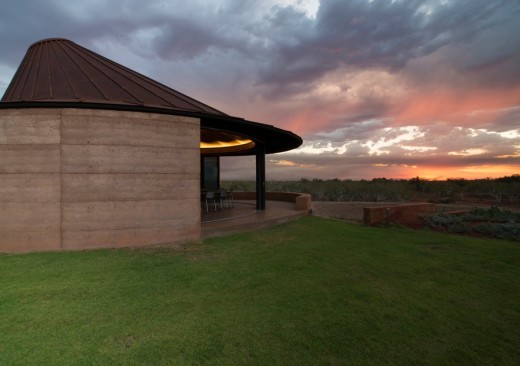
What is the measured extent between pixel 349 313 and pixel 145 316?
252 cm

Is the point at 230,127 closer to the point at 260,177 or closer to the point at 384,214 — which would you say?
the point at 260,177

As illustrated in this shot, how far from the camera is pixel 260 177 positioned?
42.5 feet

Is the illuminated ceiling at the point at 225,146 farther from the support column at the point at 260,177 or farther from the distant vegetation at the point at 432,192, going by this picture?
the distant vegetation at the point at 432,192

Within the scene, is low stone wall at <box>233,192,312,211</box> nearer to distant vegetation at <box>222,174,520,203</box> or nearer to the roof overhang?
the roof overhang

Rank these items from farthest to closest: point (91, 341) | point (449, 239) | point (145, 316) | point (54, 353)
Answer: point (449, 239)
point (145, 316)
point (91, 341)
point (54, 353)

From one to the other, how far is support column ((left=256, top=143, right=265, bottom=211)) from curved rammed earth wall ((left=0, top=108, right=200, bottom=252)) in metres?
6.31

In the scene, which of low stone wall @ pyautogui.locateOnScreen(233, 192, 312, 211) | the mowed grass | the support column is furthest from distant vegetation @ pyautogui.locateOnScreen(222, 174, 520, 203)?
the mowed grass

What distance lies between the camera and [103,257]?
605 centimetres

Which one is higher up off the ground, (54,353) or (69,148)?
(69,148)

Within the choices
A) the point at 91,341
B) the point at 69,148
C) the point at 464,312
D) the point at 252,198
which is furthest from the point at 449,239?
the point at 252,198

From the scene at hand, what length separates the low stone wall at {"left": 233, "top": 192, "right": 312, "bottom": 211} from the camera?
12938 millimetres

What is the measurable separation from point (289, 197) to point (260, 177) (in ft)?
15.3

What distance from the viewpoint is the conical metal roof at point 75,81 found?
756cm

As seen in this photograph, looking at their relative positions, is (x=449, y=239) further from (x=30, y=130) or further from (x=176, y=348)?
(x=30, y=130)
